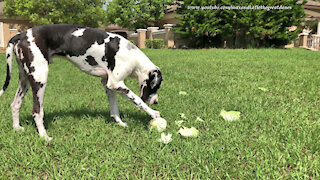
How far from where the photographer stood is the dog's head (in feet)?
10.2

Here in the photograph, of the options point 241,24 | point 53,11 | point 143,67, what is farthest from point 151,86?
point 53,11

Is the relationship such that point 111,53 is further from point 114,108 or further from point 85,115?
point 85,115

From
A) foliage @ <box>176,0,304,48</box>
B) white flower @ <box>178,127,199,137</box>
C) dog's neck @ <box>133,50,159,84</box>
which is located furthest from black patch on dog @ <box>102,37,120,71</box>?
foliage @ <box>176,0,304,48</box>

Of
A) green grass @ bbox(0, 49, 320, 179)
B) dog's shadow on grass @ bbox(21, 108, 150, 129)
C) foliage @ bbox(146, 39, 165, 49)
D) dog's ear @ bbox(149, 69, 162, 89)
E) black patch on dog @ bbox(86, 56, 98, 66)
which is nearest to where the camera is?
green grass @ bbox(0, 49, 320, 179)

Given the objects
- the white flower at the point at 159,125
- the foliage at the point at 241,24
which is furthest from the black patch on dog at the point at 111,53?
the foliage at the point at 241,24

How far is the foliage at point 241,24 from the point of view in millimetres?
19219

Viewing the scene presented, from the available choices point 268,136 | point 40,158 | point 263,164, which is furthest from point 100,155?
point 268,136

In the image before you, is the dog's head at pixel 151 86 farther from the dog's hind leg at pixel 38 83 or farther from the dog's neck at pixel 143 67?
the dog's hind leg at pixel 38 83

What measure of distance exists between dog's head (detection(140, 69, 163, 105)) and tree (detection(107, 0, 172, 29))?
29.9 metres

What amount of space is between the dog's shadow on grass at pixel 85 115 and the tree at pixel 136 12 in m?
29.3

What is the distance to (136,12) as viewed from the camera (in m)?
31.9

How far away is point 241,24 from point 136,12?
16.2 metres

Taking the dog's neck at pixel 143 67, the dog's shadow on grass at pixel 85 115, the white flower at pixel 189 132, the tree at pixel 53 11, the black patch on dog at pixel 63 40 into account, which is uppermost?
the tree at pixel 53 11

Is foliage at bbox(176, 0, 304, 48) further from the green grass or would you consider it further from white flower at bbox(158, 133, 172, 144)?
white flower at bbox(158, 133, 172, 144)
